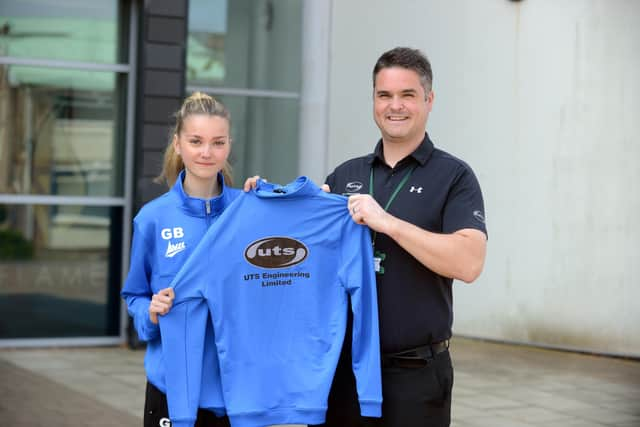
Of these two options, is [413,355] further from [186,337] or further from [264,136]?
[264,136]

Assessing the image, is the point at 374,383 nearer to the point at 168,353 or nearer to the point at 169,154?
the point at 168,353

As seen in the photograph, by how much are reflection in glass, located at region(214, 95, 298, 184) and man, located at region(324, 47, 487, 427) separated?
6960 mm

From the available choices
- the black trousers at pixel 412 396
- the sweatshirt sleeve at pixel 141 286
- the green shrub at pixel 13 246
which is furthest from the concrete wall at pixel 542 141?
the sweatshirt sleeve at pixel 141 286

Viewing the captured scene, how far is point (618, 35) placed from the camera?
32.1ft

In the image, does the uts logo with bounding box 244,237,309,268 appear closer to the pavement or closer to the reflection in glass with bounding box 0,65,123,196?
the pavement

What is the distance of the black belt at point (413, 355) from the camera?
336 cm

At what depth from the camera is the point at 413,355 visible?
132 inches

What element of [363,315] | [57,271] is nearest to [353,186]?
[363,315]

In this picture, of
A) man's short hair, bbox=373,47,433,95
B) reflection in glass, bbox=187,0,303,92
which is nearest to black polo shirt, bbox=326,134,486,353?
man's short hair, bbox=373,47,433,95

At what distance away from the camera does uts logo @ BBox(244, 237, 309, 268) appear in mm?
3537

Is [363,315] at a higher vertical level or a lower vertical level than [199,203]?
lower

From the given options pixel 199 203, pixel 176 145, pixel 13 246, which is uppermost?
pixel 176 145

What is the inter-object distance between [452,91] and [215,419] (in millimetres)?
7885

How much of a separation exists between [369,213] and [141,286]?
912mm
